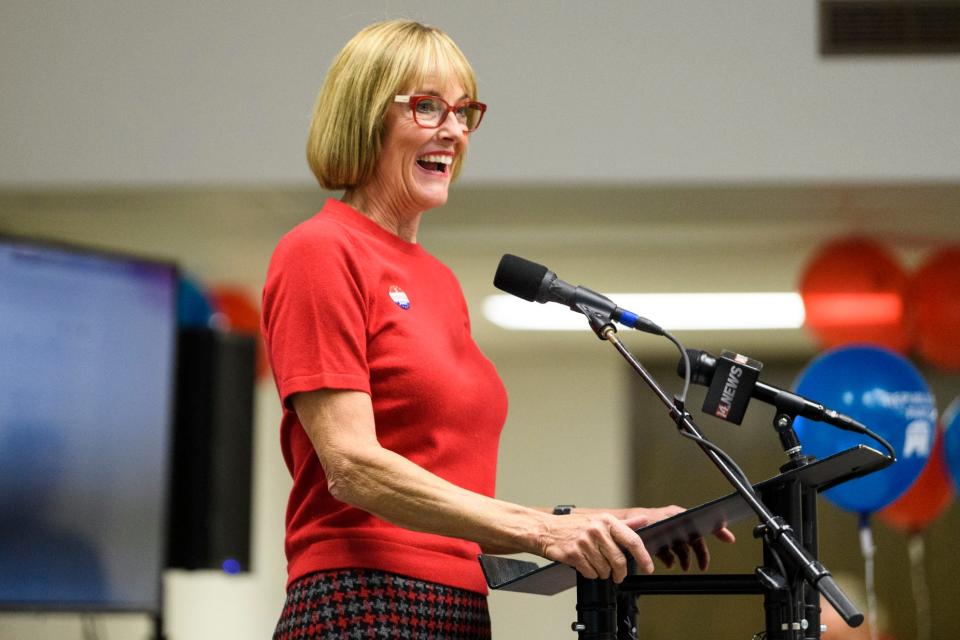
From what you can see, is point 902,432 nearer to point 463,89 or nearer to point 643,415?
point 463,89

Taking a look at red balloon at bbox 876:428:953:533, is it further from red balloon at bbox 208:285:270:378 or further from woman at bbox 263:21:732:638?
woman at bbox 263:21:732:638

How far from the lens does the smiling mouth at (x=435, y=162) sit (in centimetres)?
158

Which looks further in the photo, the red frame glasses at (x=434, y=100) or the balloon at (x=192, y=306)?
the balloon at (x=192, y=306)

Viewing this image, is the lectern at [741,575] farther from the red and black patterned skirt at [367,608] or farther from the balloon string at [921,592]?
the balloon string at [921,592]

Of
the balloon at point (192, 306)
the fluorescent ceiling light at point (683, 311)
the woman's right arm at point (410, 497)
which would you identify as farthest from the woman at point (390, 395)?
the fluorescent ceiling light at point (683, 311)

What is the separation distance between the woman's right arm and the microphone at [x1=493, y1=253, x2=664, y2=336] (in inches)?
8.9

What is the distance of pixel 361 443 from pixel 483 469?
0.70 ft

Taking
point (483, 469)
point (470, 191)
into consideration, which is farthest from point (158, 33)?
point (483, 469)

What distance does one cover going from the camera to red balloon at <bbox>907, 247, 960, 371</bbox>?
3832mm

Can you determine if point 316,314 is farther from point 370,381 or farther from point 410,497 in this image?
point 410,497

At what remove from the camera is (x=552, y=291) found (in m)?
1.45

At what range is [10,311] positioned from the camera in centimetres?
298

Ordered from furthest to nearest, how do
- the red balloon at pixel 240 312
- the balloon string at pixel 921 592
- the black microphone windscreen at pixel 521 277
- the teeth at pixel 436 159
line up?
the balloon string at pixel 921 592, the red balloon at pixel 240 312, the teeth at pixel 436 159, the black microphone windscreen at pixel 521 277

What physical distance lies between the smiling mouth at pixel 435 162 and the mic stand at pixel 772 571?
0.35m
